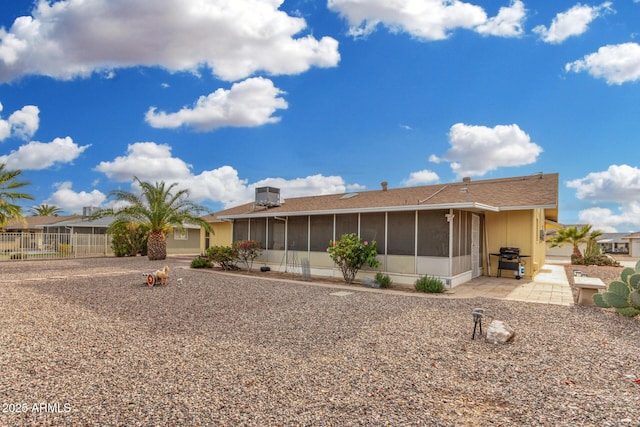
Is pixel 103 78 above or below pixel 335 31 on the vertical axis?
below

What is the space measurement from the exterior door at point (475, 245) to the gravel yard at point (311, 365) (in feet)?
15.3

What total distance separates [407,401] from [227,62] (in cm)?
1144

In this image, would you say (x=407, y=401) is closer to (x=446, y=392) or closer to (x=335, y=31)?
(x=446, y=392)

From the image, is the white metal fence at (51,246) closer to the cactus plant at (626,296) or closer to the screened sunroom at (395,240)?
the screened sunroom at (395,240)

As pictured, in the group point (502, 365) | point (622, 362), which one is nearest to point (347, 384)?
point (502, 365)

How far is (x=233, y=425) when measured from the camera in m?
2.84

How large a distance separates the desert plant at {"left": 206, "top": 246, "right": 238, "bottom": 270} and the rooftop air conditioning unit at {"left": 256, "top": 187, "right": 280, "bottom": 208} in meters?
3.06

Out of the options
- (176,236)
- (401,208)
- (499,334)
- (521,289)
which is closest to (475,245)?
(521,289)

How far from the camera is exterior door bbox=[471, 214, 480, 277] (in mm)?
12023

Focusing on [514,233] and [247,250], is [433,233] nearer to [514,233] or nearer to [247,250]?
[514,233]

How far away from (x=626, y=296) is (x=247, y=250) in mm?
11445

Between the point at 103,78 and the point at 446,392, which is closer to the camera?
the point at 446,392

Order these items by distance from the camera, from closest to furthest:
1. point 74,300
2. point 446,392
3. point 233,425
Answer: point 233,425
point 446,392
point 74,300

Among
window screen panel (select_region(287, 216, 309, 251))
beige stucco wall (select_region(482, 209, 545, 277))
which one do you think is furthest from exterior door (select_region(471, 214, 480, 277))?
window screen panel (select_region(287, 216, 309, 251))
